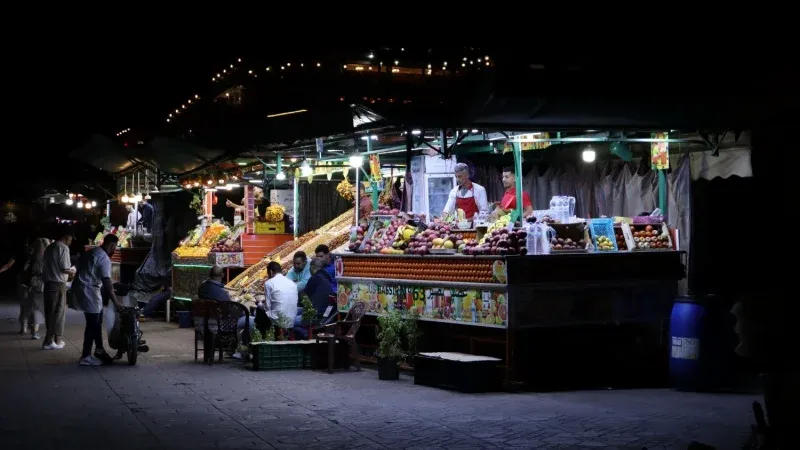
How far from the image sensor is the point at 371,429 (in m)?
9.33

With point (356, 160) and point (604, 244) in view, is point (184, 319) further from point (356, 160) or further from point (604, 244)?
point (604, 244)

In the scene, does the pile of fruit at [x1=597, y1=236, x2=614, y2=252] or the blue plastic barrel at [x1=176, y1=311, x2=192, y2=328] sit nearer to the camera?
the pile of fruit at [x1=597, y1=236, x2=614, y2=252]

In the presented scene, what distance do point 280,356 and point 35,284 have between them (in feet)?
22.6

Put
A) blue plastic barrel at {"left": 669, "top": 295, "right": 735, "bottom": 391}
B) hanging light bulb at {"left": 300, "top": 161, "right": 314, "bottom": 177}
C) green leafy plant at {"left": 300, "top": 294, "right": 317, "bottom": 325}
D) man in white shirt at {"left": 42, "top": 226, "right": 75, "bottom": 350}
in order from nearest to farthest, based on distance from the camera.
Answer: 1. blue plastic barrel at {"left": 669, "top": 295, "right": 735, "bottom": 391}
2. green leafy plant at {"left": 300, "top": 294, "right": 317, "bottom": 325}
3. man in white shirt at {"left": 42, "top": 226, "right": 75, "bottom": 350}
4. hanging light bulb at {"left": 300, "top": 161, "right": 314, "bottom": 177}

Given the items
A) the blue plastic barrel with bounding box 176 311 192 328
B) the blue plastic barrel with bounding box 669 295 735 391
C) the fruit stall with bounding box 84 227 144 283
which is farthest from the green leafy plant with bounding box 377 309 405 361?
the fruit stall with bounding box 84 227 144 283

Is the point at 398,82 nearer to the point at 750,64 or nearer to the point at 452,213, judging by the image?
the point at 452,213

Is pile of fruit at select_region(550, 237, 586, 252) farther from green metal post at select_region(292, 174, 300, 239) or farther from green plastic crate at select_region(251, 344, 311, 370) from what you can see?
green metal post at select_region(292, 174, 300, 239)

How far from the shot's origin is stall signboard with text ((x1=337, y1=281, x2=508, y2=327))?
12172 mm

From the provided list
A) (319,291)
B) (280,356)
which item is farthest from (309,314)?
(280,356)

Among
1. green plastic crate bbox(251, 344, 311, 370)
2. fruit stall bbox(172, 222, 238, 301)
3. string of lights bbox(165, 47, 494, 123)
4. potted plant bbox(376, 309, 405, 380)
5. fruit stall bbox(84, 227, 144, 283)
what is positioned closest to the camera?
potted plant bbox(376, 309, 405, 380)

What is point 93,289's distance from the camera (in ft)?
45.8

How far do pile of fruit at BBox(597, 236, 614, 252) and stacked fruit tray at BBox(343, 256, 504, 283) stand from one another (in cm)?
164

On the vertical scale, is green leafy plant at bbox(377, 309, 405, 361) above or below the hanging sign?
below

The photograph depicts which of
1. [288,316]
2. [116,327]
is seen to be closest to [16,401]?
[116,327]
